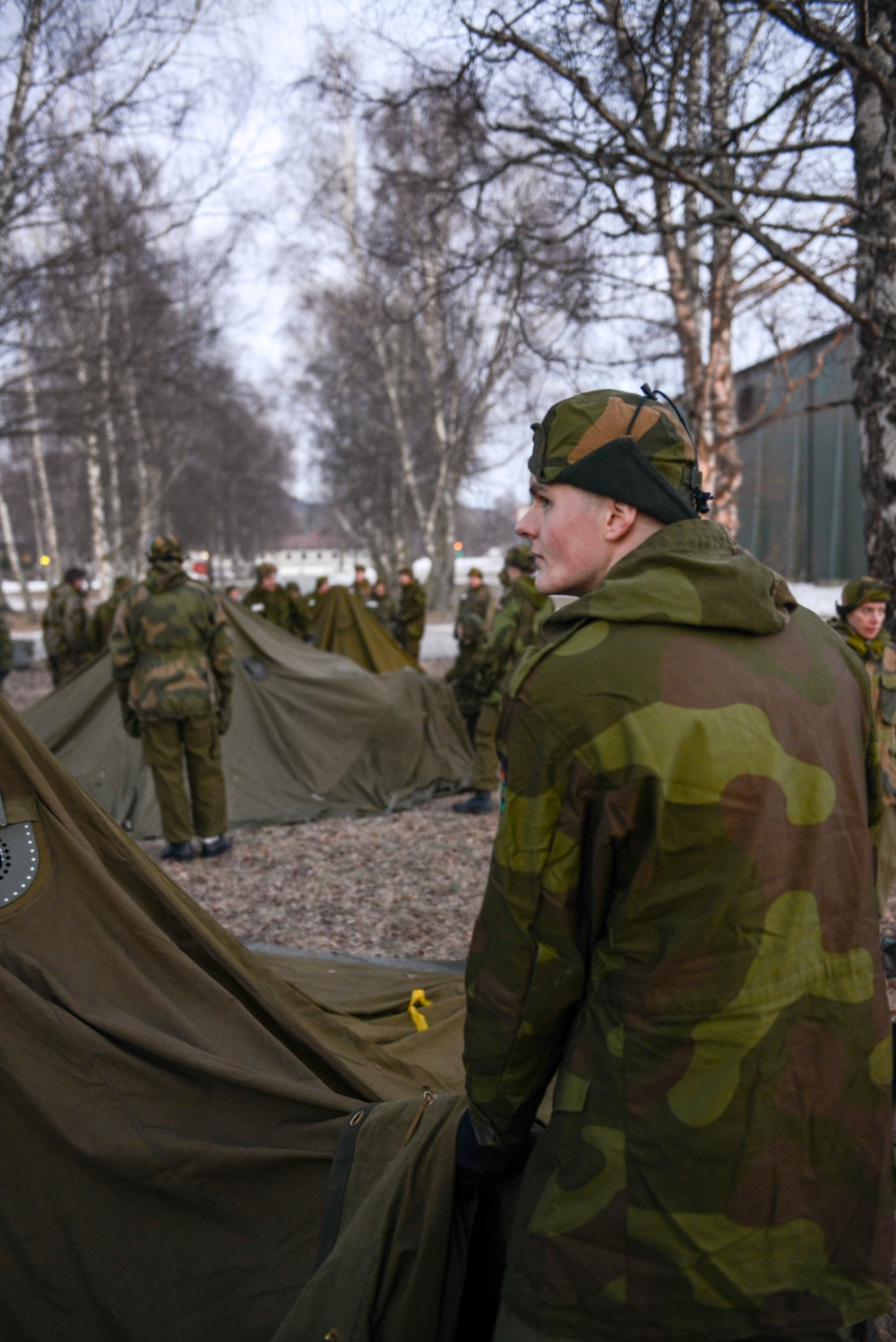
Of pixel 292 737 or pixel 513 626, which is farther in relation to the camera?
pixel 292 737

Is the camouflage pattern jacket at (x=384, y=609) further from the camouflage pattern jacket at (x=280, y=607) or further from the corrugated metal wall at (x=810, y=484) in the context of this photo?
the corrugated metal wall at (x=810, y=484)

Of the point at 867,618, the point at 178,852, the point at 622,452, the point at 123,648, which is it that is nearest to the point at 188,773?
the point at 178,852

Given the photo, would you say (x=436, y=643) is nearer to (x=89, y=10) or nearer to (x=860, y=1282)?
(x=89, y=10)

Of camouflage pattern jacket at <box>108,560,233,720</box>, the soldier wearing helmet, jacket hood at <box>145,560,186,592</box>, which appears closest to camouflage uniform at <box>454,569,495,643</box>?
the soldier wearing helmet

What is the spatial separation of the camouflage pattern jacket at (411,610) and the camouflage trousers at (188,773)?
10.0m

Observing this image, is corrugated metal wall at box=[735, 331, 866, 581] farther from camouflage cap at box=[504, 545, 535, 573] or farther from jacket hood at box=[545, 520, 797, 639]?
jacket hood at box=[545, 520, 797, 639]

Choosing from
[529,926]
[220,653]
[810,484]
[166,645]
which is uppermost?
[810,484]

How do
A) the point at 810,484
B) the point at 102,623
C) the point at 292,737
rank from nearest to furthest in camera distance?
1. the point at 292,737
2. the point at 102,623
3. the point at 810,484

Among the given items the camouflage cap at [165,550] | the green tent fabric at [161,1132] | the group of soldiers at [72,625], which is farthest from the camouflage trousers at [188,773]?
the group of soldiers at [72,625]

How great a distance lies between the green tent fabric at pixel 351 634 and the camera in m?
12.8

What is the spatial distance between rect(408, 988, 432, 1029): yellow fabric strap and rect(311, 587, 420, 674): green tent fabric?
907cm

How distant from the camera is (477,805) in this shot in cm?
819

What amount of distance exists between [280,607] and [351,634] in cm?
177

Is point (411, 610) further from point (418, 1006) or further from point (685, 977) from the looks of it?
point (685, 977)
